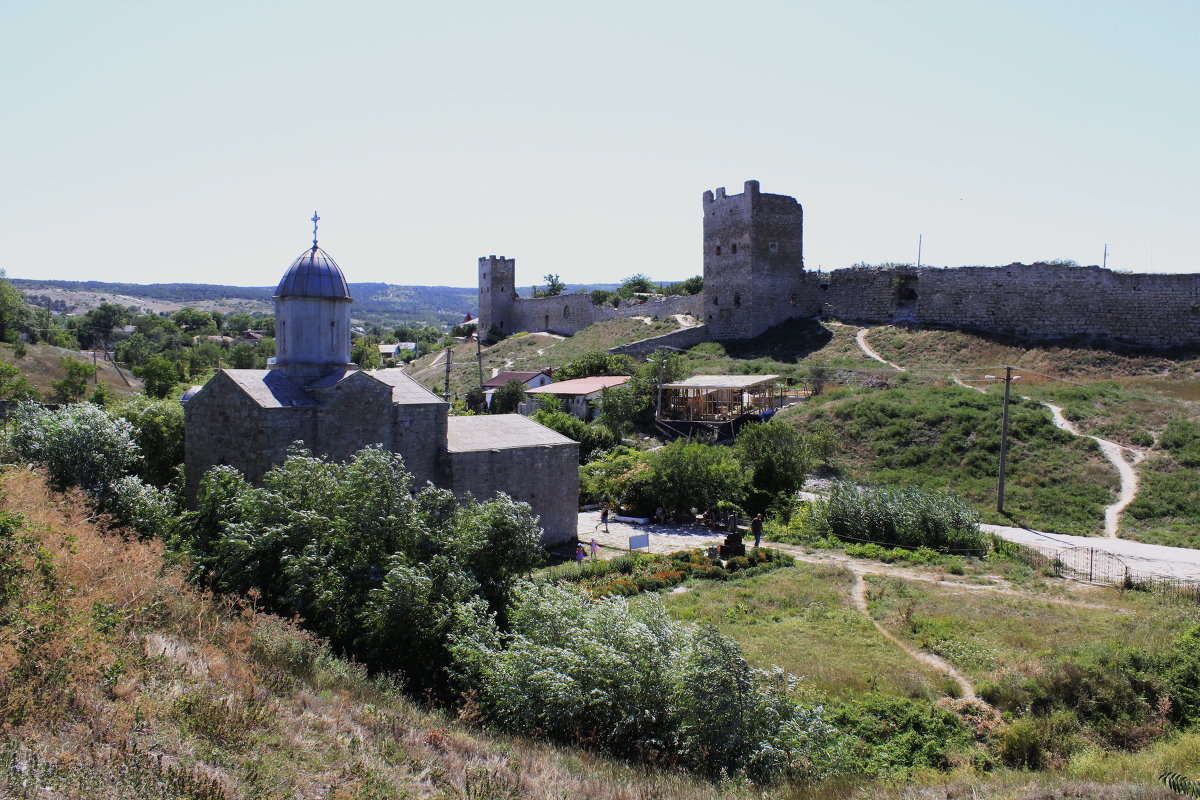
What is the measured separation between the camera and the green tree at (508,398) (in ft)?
128

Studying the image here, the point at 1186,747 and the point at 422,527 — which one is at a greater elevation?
the point at 422,527

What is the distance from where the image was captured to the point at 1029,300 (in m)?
38.4

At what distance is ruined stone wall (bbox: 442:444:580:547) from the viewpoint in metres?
18.7

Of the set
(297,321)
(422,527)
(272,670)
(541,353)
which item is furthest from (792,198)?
(272,670)

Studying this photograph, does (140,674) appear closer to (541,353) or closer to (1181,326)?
(1181,326)

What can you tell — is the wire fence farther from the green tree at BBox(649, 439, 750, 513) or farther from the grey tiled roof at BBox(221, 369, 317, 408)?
the grey tiled roof at BBox(221, 369, 317, 408)

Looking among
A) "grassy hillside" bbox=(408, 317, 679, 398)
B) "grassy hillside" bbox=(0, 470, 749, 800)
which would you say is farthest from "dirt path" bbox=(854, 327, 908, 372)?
"grassy hillside" bbox=(0, 470, 749, 800)

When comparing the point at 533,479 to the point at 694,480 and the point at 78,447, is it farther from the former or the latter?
the point at 78,447

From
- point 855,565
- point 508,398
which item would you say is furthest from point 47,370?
point 855,565

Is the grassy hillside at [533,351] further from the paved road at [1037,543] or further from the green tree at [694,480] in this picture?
the paved road at [1037,543]

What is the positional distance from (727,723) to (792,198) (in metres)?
42.1

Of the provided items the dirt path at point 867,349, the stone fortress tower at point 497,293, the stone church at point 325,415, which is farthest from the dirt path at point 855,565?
the stone fortress tower at point 497,293

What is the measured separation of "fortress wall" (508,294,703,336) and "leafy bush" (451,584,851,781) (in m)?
41.1

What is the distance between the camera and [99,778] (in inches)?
237
